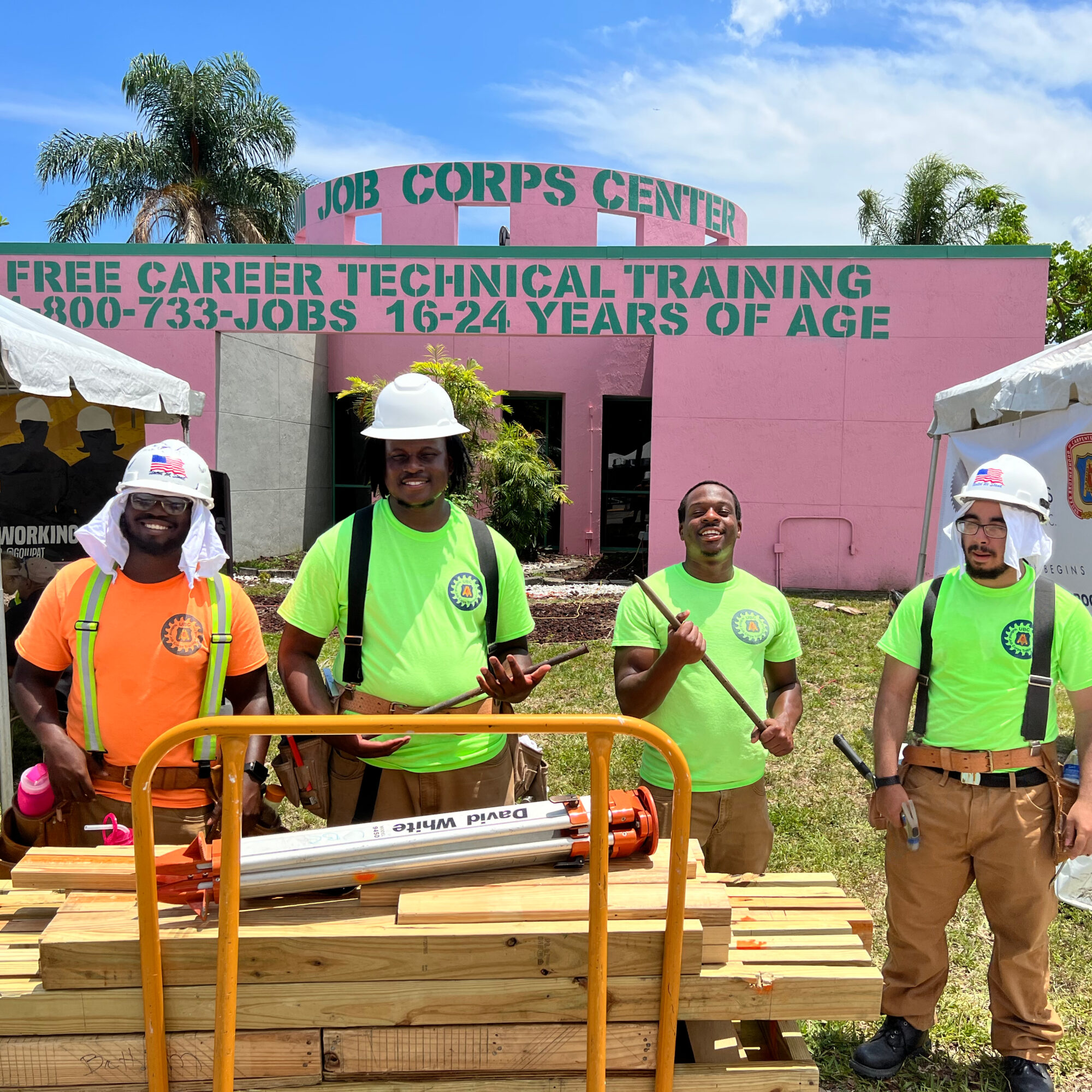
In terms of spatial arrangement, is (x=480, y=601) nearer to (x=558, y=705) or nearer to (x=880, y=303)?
(x=558, y=705)

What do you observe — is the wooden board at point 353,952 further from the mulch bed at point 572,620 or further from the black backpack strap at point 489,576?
the mulch bed at point 572,620

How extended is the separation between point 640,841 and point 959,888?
1455 millimetres

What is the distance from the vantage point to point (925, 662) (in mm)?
3047

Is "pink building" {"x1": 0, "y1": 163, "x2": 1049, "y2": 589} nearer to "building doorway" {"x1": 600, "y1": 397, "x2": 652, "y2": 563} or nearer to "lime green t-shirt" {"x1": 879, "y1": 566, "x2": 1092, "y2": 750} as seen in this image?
"building doorway" {"x1": 600, "y1": 397, "x2": 652, "y2": 563}

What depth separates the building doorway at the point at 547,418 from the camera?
17344mm

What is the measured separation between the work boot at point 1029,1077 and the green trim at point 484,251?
424 inches

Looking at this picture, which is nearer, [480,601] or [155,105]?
[480,601]

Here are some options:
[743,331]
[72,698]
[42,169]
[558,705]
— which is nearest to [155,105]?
[42,169]

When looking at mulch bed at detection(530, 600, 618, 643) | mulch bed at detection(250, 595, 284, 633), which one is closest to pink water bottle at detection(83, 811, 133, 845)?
mulch bed at detection(250, 595, 284, 633)

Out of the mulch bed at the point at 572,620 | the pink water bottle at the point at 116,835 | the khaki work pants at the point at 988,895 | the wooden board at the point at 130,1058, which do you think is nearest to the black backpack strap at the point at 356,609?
the pink water bottle at the point at 116,835

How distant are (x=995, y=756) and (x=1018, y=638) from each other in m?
0.37

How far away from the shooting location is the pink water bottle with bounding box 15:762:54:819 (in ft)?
9.10

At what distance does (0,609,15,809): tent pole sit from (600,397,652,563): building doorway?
1307 cm

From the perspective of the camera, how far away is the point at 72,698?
283 cm
